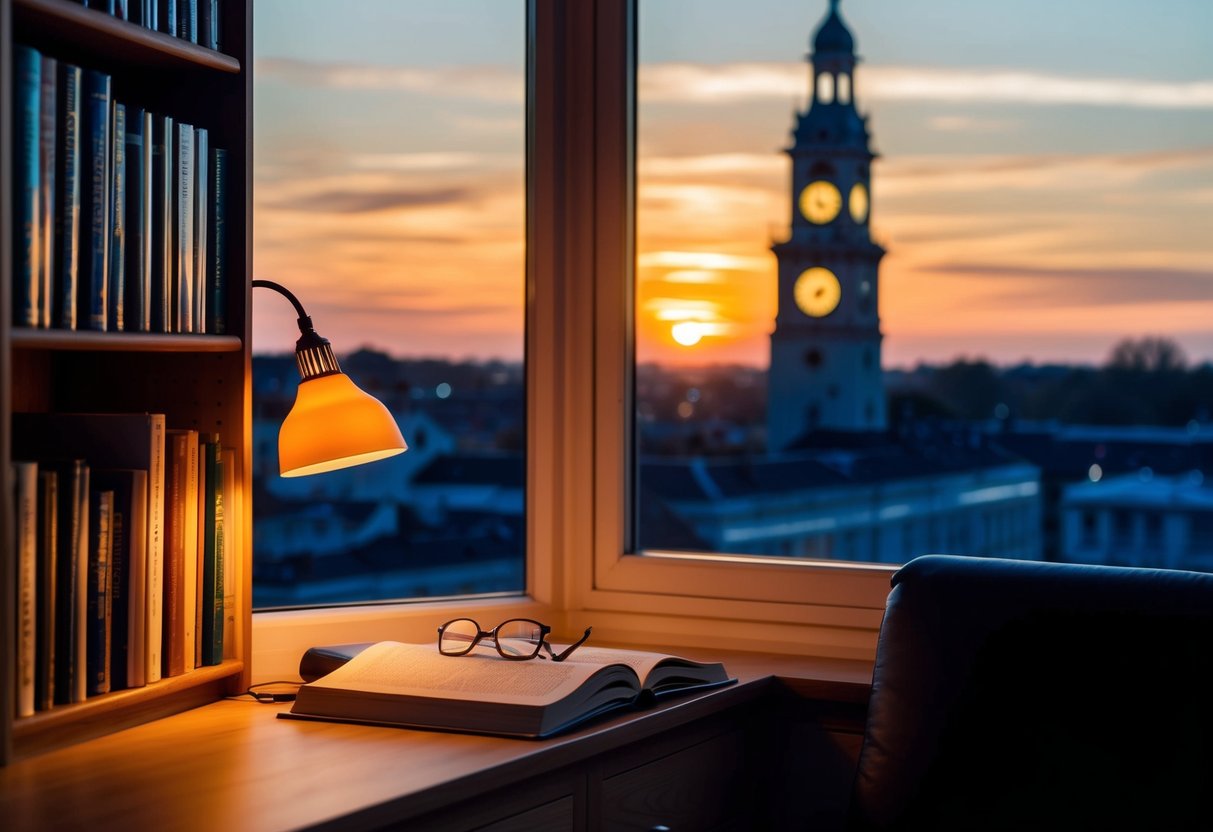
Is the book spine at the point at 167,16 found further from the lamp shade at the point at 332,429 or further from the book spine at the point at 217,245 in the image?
the lamp shade at the point at 332,429

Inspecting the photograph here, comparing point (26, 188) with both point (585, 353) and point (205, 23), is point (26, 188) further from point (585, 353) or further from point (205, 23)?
point (585, 353)

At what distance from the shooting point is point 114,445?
5.04 feet

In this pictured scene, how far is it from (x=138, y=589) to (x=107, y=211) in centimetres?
44

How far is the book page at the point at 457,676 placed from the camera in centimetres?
154

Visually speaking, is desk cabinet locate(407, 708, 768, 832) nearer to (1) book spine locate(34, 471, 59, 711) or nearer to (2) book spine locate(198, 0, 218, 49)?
(1) book spine locate(34, 471, 59, 711)

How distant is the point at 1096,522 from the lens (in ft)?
6.72

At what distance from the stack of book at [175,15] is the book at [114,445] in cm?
47

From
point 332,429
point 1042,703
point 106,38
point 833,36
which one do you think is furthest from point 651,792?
point 833,36

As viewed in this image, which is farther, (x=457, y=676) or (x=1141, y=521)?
(x=1141, y=521)

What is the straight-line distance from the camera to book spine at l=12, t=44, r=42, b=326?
1328 millimetres

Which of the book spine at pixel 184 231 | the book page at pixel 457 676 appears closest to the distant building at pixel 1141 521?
the book page at pixel 457 676

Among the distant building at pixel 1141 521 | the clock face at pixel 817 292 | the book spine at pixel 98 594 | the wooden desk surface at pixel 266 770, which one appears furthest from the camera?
the clock face at pixel 817 292

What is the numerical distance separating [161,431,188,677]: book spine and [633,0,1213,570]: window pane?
0.95m

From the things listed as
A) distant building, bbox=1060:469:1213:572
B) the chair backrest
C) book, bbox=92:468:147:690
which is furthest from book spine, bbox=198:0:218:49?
distant building, bbox=1060:469:1213:572
